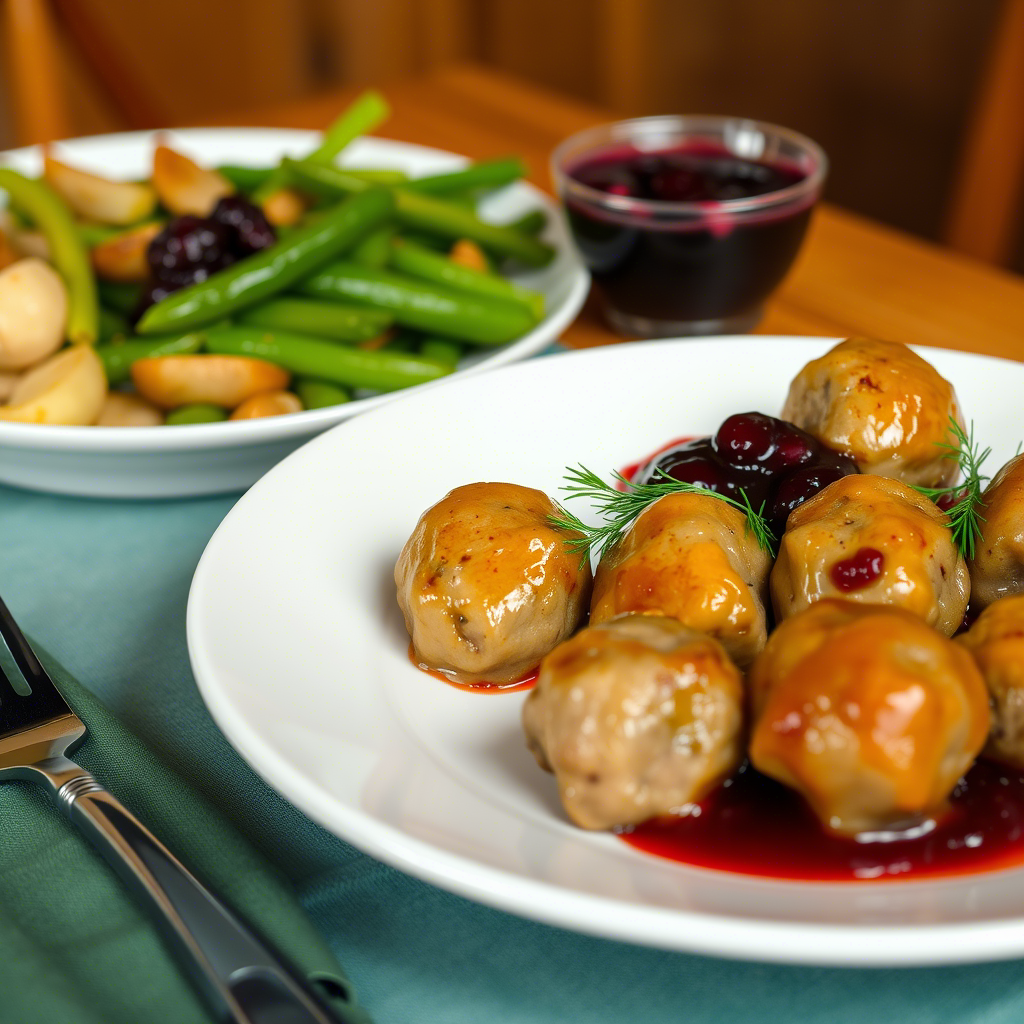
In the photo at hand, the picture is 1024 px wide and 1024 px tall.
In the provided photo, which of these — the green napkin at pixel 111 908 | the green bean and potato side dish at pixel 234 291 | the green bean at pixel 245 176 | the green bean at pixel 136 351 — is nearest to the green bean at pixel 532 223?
the green bean and potato side dish at pixel 234 291

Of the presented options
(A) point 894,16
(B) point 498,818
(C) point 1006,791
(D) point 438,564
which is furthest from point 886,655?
(A) point 894,16

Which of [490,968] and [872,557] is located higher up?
[872,557]

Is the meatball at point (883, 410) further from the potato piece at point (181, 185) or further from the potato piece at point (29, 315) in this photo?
the potato piece at point (181, 185)

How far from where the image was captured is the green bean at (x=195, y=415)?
78.5 inches

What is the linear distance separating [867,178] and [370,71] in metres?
3.06

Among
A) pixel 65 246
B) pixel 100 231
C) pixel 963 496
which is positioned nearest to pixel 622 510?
pixel 963 496

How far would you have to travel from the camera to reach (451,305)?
221 centimetres

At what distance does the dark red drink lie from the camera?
221 centimetres

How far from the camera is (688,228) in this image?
7.22ft

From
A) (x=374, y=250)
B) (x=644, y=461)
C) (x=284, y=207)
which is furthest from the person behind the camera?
(x=284, y=207)

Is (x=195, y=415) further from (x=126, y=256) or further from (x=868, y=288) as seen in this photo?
(x=868, y=288)

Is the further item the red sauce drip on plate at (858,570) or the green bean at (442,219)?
the green bean at (442,219)

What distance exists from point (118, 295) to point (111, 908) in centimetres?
163

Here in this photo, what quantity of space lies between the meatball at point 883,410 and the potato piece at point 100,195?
162 centimetres
